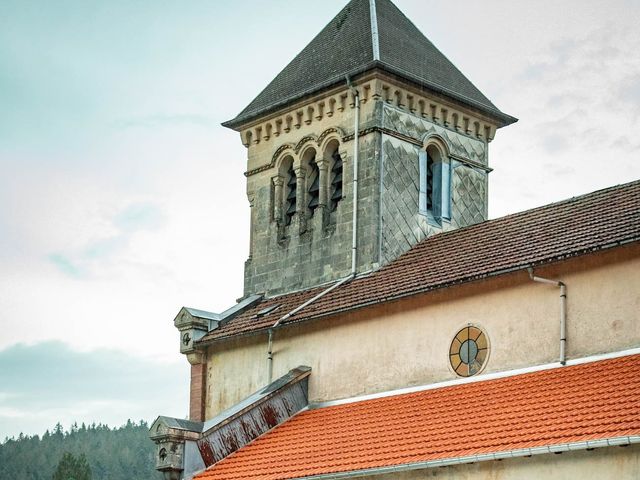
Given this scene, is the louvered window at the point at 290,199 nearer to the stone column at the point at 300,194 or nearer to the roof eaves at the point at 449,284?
the stone column at the point at 300,194

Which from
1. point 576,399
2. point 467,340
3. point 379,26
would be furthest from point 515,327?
point 379,26

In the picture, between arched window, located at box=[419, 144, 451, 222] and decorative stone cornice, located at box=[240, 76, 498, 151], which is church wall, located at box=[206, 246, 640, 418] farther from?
decorative stone cornice, located at box=[240, 76, 498, 151]

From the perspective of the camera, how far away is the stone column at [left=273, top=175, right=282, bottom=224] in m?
40.3

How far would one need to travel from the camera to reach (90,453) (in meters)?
169

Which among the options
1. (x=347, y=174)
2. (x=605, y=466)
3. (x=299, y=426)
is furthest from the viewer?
(x=347, y=174)

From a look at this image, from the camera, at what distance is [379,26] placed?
130 feet

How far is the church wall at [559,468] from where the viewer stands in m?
23.7

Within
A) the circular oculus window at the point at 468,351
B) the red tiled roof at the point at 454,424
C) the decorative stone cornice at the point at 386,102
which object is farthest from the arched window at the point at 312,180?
the circular oculus window at the point at 468,351

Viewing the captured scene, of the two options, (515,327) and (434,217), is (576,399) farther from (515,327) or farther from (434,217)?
(434,217)

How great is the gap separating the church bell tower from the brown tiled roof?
1.32 m

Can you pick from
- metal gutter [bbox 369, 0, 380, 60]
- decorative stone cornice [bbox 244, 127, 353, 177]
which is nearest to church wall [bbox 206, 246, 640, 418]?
decorative stone cornice [bbox 244, 127, 353, 177]

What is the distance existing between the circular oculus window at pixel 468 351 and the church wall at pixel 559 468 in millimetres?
4137

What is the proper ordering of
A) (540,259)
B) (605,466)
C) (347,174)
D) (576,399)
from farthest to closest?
(347,174) → (540,259) → (576,399) → (605,466)

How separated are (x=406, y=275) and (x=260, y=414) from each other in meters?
4.93
